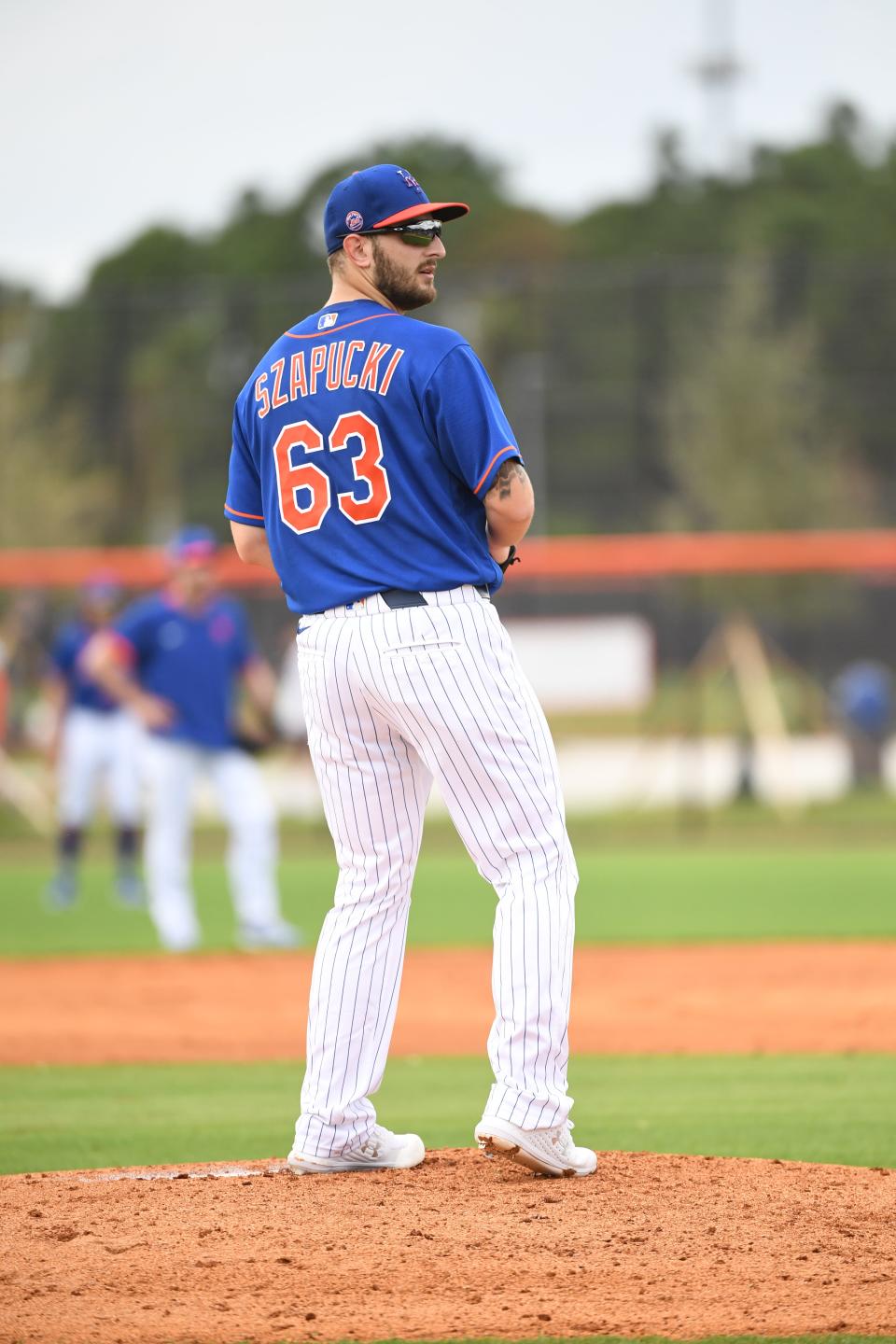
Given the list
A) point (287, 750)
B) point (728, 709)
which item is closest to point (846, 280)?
point (728, 709)

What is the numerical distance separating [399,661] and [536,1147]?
1070mm

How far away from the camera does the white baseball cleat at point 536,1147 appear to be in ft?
12.2

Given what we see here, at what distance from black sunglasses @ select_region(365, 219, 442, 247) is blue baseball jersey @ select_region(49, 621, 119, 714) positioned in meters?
9.66

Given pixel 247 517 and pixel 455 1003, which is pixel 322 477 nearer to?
pixel 247 517

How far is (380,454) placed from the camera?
3.79 meters

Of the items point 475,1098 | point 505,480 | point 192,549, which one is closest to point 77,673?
point 192,549

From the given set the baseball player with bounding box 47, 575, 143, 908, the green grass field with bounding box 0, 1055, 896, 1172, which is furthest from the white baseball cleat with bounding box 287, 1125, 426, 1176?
the baseball player with bounding box 47, 575, 143, 908

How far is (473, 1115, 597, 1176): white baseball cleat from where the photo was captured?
146 inches

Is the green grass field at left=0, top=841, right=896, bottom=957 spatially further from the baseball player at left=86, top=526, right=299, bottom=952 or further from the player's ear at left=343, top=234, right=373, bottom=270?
the player's ear at left=343, top=234, right=373, bottom=270

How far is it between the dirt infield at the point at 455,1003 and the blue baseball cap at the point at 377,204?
12.3 feet

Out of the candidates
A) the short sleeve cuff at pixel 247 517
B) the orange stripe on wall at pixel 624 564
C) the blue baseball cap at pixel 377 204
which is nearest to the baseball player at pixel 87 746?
the orange stripe on wall at pixel 624 564

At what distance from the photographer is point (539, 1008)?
3740mm

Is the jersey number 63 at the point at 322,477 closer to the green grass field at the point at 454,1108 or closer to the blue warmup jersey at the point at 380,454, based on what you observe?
the blue warmup jersey at the point at 380,454

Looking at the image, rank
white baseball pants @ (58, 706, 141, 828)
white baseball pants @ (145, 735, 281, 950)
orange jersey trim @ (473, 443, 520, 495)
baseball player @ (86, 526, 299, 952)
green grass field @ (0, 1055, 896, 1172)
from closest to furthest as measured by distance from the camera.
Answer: orange jersey trim @ (473, 443, 520, 495)
green grass field @ (0, 1055, 896, 1172)
white baseball pants @ (145, 735, 281, 950)
baseball player @ (86, 526, 299, 952)
white baseball pants @ (58, 706, 141, 828)
